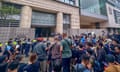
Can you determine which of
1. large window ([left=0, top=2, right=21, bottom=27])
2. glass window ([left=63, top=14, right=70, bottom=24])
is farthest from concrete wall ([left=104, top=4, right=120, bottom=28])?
large window ([left=0, top=2, right=21, bottom=27])

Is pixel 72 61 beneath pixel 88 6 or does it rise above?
beneath

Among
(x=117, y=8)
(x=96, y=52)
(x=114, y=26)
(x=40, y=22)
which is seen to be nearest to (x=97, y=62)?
(x=96, y=52)

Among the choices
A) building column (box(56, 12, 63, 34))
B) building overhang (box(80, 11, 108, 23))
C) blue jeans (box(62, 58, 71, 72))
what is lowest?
blue jeans (box(62, 58, 71, 72))

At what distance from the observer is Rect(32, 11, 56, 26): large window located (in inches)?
737

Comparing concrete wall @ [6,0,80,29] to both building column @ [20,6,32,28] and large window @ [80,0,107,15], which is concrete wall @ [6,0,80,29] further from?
large window @ [80,0,107,15]

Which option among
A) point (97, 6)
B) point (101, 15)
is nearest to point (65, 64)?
point (101, 15)

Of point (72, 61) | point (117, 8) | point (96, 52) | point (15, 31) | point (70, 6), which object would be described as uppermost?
point (117, 8)

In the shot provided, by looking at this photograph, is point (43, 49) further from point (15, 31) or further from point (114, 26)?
point (114, 26)

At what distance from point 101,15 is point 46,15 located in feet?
57.2

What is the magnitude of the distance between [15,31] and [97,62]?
11.0m

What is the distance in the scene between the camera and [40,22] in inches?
757

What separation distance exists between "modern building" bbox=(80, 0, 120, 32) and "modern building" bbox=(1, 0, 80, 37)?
5.68m

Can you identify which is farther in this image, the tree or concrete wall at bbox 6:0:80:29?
concrete wall at bbox 6:0:80:29

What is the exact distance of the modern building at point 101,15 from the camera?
29.2 meters
